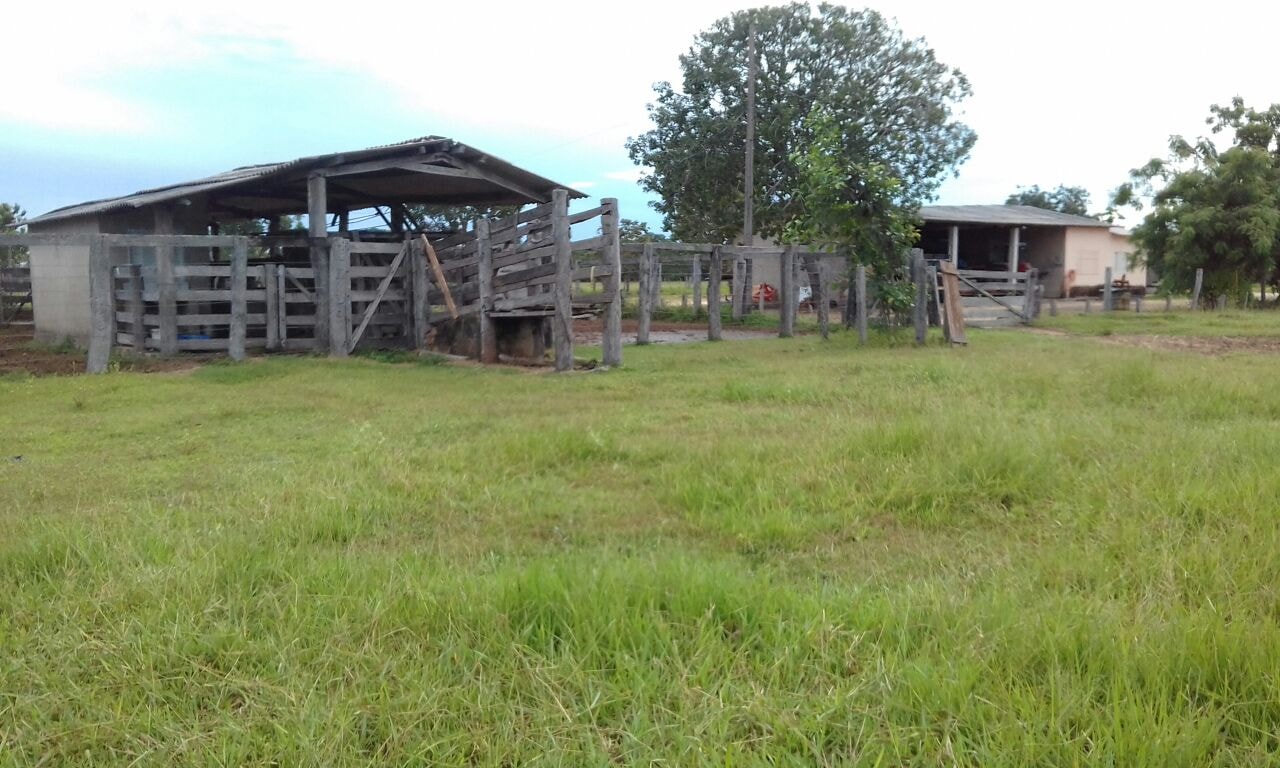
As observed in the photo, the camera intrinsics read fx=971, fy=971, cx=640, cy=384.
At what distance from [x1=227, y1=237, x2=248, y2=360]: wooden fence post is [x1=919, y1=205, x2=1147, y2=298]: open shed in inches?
1082

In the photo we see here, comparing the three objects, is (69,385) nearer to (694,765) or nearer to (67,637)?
(67,637)

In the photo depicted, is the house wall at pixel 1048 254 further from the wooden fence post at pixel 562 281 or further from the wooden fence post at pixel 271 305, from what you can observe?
the wooden fence post at pixel 271 305

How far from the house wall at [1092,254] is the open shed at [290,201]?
28129mm

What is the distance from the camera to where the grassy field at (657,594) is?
2.65 m

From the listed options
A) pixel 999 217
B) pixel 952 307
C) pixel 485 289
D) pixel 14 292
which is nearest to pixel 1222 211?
pixel 999 217

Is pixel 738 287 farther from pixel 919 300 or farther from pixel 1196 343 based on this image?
pixel 1196 343

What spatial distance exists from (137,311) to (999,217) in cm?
3008

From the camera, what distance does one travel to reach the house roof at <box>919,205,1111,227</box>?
112 feet

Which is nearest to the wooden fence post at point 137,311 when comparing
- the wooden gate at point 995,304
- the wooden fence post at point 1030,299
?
the wooden gate at point 995,304

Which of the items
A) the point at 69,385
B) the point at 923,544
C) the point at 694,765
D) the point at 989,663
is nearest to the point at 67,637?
the point at 694,765

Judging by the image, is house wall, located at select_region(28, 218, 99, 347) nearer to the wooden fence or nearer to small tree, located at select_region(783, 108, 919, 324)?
the wooden fence

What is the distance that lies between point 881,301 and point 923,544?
13.2 meters

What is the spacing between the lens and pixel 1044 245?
3981 cm

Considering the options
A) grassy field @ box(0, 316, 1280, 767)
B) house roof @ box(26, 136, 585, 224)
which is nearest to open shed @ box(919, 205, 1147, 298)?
house roof @ box(26, 136, 585, 224)
